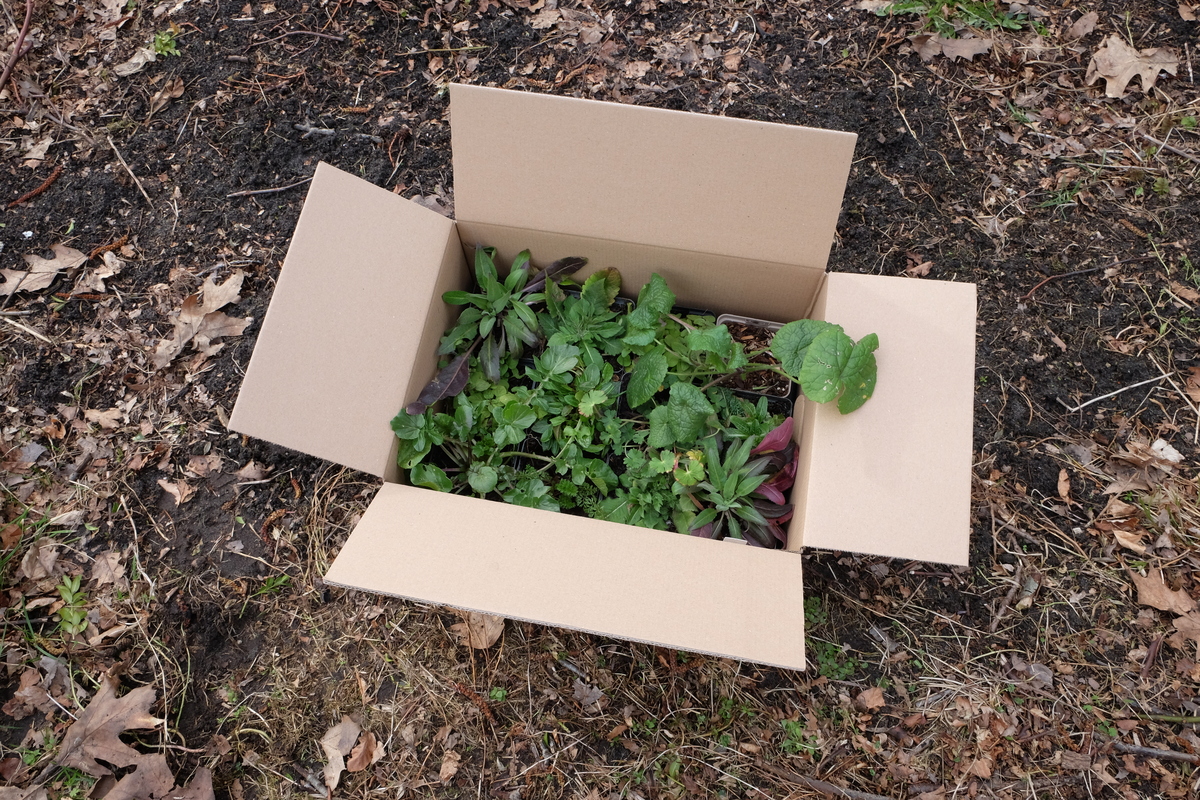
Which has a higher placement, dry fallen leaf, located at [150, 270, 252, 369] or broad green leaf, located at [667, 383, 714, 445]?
broad green leaf, located at [667, 383, 714, 445]

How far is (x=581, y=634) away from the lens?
1.93 metres

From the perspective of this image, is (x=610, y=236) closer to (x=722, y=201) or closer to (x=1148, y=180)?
(x=722, y=201)

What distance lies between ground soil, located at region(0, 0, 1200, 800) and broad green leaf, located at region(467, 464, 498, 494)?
47 cm

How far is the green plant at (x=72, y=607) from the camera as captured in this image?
1.91 metres

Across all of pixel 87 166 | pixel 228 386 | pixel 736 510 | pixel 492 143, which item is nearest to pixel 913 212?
pixel 736 510

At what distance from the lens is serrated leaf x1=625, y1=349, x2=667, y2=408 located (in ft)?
5.75

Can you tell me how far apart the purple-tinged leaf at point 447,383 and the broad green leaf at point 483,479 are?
0.68 feet

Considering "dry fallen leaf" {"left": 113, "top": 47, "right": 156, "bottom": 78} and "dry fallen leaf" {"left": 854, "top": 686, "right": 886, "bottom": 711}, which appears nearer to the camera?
"dry fallen leaf" {"left": 854, "top": 686, "right": 886, "bottom": 711}

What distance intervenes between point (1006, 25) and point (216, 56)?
2.91 metres

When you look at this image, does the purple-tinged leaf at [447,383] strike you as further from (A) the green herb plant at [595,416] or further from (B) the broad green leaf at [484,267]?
(B) the broad green leaf at [484,267]

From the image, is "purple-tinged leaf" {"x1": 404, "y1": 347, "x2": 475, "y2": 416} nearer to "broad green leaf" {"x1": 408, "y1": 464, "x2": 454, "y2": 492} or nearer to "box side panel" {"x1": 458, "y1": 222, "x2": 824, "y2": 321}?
"broad green leaf" {"x1": 408, "y1": 464, "x2": 454, "y2": 492}

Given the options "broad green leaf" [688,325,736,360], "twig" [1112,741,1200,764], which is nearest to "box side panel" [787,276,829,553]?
"broad green leaf" [688,325,736,360]

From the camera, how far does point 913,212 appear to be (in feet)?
7.59

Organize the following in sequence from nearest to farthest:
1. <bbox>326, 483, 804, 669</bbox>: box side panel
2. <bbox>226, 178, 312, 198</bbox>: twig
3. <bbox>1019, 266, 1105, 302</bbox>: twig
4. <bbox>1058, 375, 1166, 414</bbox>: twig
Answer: <bbox>326, 483, 804, 669</bbox>: box side panel → <bbox>1058, 375, 1166, 414</bbox>: twig → <bbox>1019, 266, 1105, 302</bbox>: twig → <bbox>226, 178, 312, 198</bbox>: twig
